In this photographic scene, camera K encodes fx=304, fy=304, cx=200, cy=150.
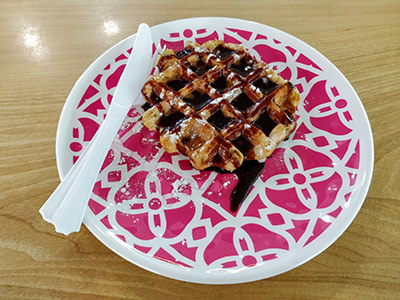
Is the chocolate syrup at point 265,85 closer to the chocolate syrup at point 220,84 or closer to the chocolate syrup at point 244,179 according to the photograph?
the chocolate syrup at point 220,84

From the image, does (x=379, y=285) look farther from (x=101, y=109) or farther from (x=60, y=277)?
(x=101, y=109)

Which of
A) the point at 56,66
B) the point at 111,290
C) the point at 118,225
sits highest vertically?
the point at 56,66

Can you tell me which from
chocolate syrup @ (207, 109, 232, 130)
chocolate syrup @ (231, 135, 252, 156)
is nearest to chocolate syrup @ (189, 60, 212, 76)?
chocolate syrup @ (207, 109, 232, 130)

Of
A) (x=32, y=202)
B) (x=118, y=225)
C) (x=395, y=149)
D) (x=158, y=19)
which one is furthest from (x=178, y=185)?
(x=158, y=19)

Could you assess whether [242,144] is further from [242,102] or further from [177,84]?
[177,84]

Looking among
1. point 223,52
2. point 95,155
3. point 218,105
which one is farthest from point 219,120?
point 95,155

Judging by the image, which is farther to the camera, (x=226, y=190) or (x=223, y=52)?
(x=223, y=52)

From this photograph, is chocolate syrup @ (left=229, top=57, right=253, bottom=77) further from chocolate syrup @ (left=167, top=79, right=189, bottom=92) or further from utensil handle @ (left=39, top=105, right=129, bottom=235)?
utensil handle @ (left=39, top=105, right=129, bottom=235)
